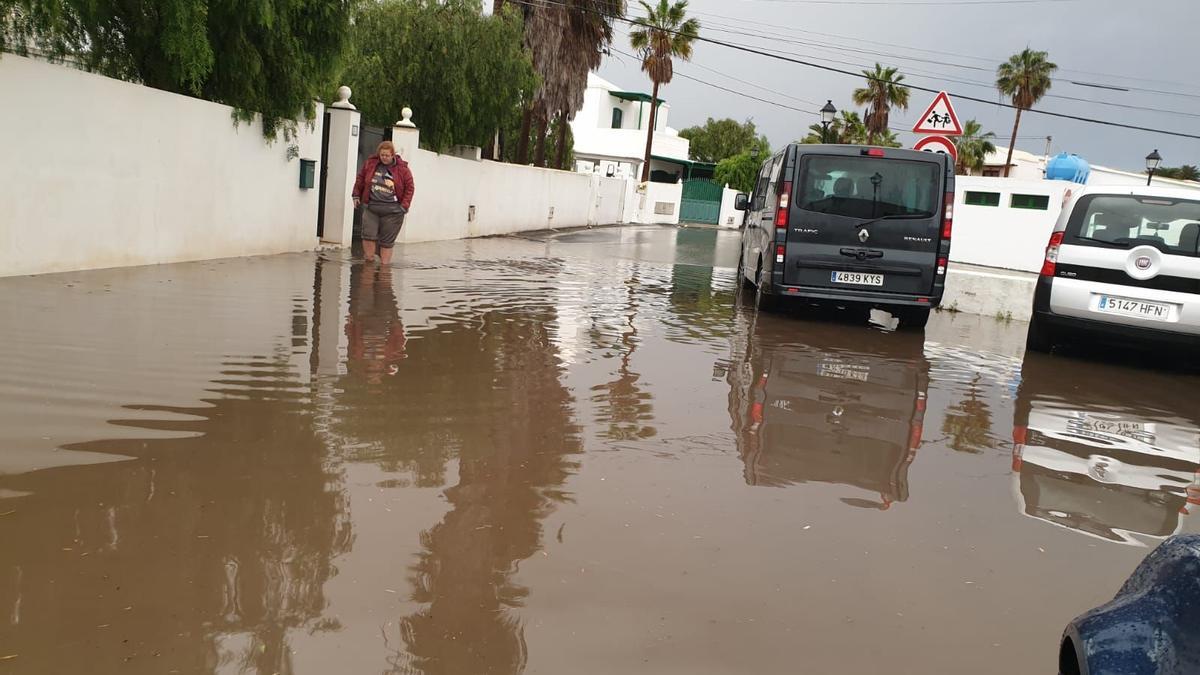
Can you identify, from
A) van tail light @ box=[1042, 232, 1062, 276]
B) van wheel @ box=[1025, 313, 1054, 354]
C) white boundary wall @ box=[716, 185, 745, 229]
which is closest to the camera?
van tail light @ box=[1042, 232, 1062, 276]

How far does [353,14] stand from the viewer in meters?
12.7

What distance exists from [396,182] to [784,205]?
550 centimetres

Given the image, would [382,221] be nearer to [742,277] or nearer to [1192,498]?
[742,277]

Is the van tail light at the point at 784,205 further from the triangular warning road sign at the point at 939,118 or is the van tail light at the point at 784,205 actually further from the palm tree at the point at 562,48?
the palm tree at the point at 562,48

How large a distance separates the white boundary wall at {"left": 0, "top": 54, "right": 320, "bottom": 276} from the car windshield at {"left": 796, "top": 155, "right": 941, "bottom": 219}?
7.15 meters

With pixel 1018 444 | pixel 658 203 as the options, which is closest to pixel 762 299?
pixel 1018 444

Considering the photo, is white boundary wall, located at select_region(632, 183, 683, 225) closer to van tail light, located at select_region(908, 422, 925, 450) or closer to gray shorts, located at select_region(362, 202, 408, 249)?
gray shorts, located at select_region(362, 202, 408, 249)

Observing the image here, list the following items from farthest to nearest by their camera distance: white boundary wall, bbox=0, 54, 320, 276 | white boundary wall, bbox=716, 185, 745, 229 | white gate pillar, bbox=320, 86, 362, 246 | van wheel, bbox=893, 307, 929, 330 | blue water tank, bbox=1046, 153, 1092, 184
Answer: white boundary wall, bbox=716, 185, 745, 229 → blue water tank, bbox=1046, 153, 1092, 184 → white gate pillar, bbox=320, 86, 362, 246 → van wheel, bbox=893, 307, 929, 330 → white boundary wall, bbox=0, 54, 320, 276

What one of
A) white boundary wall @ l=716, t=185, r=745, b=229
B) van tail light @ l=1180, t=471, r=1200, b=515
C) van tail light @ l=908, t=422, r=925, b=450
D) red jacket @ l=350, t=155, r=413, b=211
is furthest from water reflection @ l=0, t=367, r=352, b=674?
white boundary wall @ l=716, t=185, r=745, b=229

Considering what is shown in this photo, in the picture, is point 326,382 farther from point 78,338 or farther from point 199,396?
point 78,338

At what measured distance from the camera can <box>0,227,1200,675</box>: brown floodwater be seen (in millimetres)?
2996

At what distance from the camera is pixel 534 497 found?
4.27 meters

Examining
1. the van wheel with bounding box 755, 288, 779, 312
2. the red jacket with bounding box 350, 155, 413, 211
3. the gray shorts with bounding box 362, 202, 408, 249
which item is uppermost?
the red jacket with bounding box 350, 155, 413, 211

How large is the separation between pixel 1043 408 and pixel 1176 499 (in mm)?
2055
